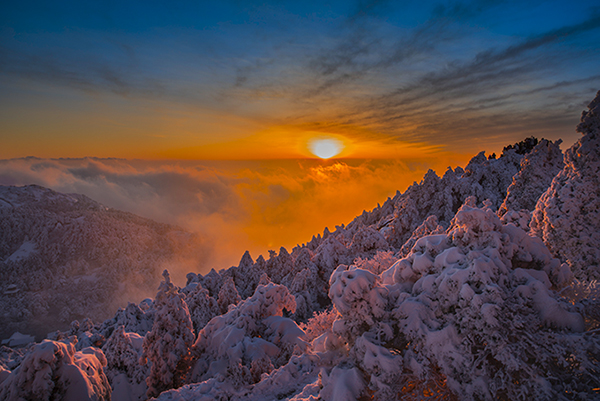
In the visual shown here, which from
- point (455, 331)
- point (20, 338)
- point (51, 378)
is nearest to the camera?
point (455, 331)

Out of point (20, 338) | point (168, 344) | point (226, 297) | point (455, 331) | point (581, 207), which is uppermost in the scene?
point (581, 207)

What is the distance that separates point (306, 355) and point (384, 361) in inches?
193

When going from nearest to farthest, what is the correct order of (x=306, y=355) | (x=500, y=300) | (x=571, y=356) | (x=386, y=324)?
1. (x=571, y=356)
2. (x=500, y=300)
3. (x=386, y=324)
4. (x=306, y=355)

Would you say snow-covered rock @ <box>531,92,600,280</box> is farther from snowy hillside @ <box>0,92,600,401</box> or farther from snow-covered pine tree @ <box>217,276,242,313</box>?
snow-covered pine tree @ <box>217,276,242,313</box>

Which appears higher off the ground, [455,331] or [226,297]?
[455,331]

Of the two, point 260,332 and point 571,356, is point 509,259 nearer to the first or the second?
point 571,356

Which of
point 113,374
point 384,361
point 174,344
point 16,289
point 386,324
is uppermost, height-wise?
point 386,324

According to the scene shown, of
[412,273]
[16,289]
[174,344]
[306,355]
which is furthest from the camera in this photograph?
[16,289]

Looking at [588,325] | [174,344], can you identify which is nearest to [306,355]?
[588,325]

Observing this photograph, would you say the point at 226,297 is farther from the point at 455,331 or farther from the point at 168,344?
the point at 455,331

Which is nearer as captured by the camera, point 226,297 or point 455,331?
point 455,331

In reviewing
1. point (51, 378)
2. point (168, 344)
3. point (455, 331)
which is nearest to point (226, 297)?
point (168, 344)

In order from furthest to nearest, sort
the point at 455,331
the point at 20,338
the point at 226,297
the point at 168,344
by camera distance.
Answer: the point at 20,338, the point at 226,297, the point at 168,344, the point at 455,331

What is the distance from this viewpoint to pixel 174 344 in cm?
1912
